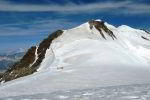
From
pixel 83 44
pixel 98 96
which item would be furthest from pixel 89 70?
pixel 83 44

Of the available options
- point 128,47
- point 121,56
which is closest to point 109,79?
point 121,56

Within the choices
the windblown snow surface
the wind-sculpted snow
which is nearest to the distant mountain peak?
the windblown snow surface

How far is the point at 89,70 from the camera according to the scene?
3219 centimetres

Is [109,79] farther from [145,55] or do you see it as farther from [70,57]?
[145,55]

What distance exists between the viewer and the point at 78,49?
5047 centimetres

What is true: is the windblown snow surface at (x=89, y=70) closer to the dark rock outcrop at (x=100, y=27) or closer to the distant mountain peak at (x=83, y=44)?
the distant mountain peak at (x=83, y=44)

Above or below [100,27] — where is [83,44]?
below

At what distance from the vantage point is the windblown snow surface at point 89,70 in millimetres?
17438

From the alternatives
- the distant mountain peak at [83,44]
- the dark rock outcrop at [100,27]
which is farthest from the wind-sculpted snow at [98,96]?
the dark rock outcrop at [100,27]

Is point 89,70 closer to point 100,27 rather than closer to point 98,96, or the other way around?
point 98,96

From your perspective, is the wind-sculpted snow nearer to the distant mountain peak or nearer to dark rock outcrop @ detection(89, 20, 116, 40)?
the distant mountain peak

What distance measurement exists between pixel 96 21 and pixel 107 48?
23.9m

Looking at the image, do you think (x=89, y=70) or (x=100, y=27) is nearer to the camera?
(x=89, y=70)

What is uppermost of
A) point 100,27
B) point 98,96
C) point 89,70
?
point 100,27
